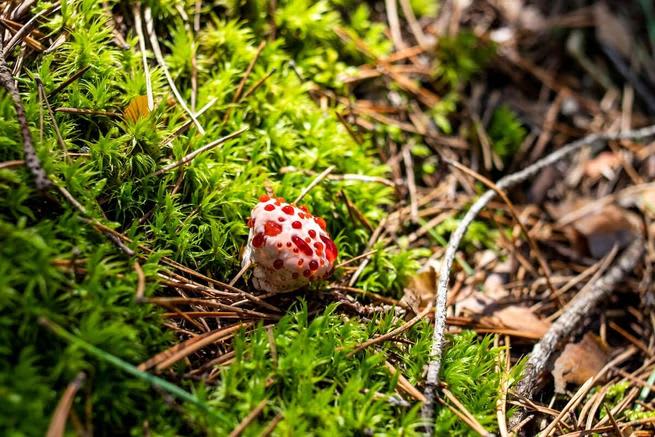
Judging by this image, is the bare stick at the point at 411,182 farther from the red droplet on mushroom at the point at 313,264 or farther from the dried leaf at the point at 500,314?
the red droplet on mushroom at the point at 313,264

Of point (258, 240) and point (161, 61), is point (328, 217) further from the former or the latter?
point (161, 61)

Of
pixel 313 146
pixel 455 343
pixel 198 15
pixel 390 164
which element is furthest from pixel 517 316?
pixel 198 15

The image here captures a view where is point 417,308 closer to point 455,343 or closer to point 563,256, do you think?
point 455,343

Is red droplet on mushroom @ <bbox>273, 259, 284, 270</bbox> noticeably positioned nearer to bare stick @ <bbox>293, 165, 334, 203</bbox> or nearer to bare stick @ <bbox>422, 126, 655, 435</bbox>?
bare stick @ <bbox>293, 165, 334, 203</bbox>

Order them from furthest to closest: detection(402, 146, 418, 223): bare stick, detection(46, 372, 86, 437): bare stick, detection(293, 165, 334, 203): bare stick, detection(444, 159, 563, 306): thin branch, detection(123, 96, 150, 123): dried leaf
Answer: detection(402, 146, 418, 223): bare stick < detection(444, 159, 563, 306): thin branch < detection(293, 165, 334, 203): bare stick < detection(123, 96, 150, 123): dried leaf < detection(46, 372, 86, 437): bare stick

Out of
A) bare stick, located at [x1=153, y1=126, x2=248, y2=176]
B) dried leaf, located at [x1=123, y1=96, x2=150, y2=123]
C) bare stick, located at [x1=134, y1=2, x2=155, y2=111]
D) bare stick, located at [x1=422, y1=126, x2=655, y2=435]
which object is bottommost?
bare stick, located at [x1=422, y1=126, x2=655, y2=435]

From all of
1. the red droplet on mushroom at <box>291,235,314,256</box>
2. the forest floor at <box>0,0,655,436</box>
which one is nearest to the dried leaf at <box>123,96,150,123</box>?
the forest floor at <box>0,0,655,436</box>
